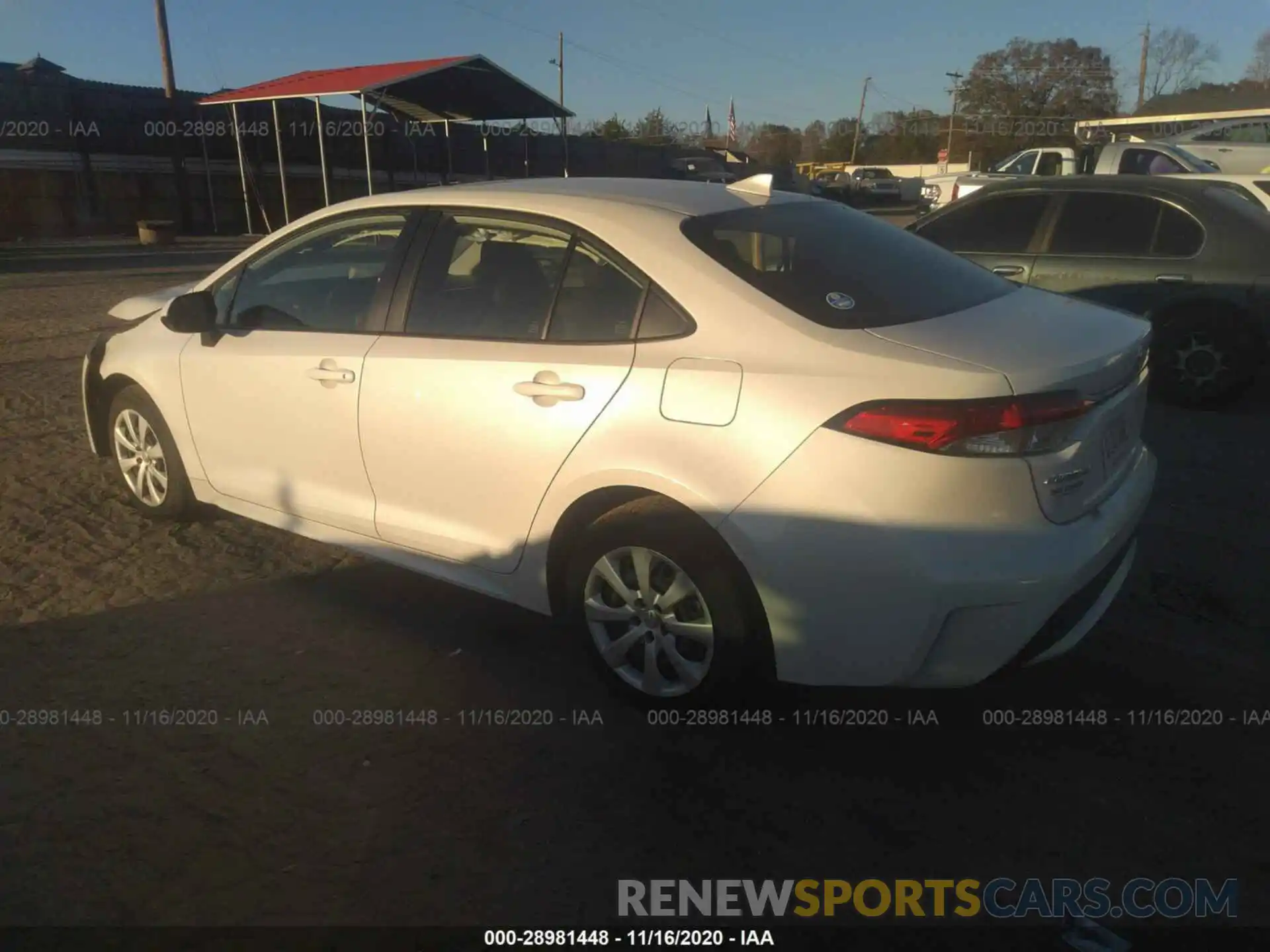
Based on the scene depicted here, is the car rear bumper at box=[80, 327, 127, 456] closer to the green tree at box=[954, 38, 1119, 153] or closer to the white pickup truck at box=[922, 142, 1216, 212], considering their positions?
the white pickup truck at box=[922, 142, 1216, 212]

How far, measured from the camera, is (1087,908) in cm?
239

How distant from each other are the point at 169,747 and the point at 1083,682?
301 cm

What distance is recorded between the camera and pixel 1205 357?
664 centimetres

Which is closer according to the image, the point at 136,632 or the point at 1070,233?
the point at 136,632

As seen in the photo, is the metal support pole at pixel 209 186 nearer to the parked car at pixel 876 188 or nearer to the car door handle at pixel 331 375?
the car door handle at pixel 331 375

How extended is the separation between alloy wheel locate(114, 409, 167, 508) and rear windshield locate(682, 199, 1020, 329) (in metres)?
2.88

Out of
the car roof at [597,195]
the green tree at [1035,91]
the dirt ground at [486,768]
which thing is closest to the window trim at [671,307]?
the car roof at [597,195]

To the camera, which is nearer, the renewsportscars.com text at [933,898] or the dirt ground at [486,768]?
the renewsportscars.com text at [933,898]

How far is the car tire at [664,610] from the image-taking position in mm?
2842

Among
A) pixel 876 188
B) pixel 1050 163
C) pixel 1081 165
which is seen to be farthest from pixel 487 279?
pixel 876 188

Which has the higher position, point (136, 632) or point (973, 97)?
point (973, 97)

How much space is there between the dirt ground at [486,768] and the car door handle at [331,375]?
3.14ft

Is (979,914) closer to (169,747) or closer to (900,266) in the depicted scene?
(900,266)

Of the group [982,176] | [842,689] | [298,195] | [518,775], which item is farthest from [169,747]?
[298,195]
